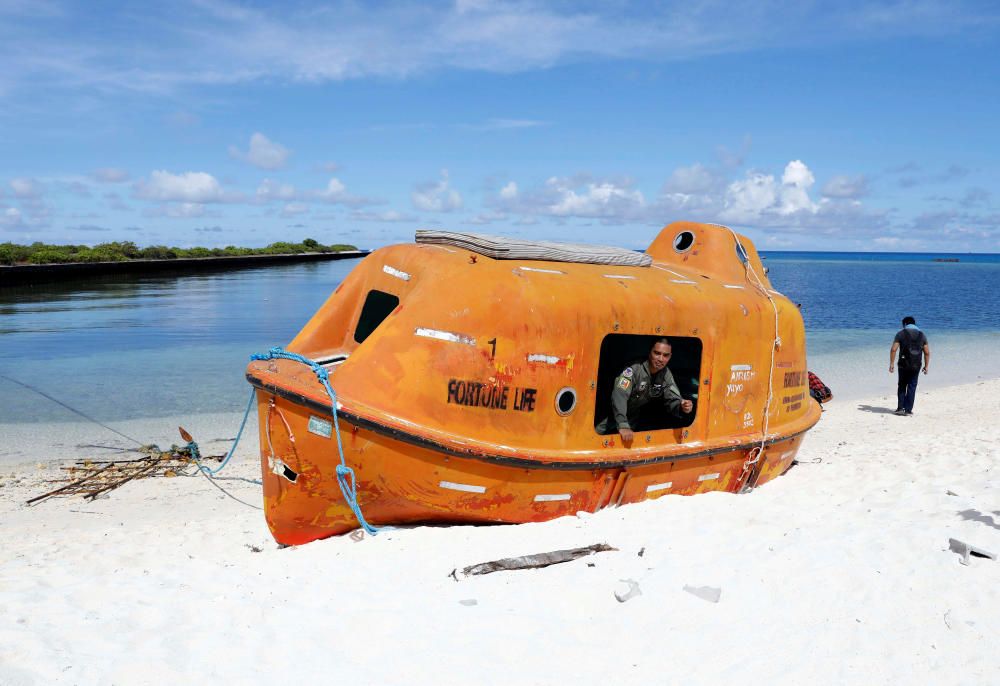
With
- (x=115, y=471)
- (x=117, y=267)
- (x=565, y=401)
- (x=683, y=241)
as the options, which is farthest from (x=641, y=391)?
(x=117, y=267)

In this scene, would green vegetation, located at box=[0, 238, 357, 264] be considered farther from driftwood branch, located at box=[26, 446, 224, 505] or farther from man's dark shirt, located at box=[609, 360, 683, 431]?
man's dark shirt, located at box=[609, 360, 683, 431]

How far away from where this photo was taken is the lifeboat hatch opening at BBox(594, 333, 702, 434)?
6.18 meters

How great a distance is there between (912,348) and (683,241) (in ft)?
23.5

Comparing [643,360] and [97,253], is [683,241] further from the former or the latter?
[97,253]

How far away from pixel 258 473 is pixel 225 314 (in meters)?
20.2

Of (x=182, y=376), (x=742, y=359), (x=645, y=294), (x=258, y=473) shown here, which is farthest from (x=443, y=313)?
(x=182, y=376)

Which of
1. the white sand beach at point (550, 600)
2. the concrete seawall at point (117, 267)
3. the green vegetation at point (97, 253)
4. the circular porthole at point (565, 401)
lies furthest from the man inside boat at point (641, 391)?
the green vegetation at point (97, 253)

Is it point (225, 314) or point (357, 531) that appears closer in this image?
point (357, 531)

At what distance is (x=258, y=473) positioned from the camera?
891cm

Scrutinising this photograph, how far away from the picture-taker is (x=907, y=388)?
42.0ft

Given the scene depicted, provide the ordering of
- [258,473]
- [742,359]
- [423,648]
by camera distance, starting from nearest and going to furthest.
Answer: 1. [423,648]
2. [742,359]
3. [258,473]

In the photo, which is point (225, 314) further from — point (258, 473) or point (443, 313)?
point (443, 313)

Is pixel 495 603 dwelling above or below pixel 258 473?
above

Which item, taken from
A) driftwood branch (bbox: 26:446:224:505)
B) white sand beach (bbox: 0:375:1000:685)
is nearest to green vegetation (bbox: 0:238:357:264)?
driftwood branch (bbox: 26:446:224:505)
